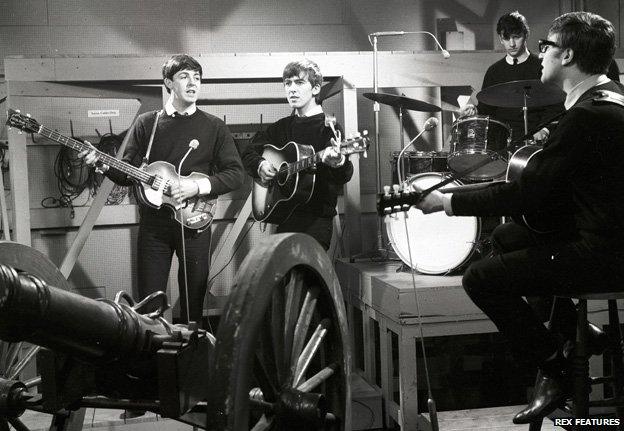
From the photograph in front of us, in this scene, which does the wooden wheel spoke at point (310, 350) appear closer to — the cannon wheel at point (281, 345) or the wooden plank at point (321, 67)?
the cannon wheel at point (281, 345)

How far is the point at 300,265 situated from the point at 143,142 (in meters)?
3.14

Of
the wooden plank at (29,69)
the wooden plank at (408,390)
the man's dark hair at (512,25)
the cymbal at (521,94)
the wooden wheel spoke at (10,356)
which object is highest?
the man's dark hair at (512,25)

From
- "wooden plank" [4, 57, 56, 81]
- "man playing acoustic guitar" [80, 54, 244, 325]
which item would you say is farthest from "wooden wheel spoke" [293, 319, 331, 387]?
"wooden plank" [4, 57, 56, 81]

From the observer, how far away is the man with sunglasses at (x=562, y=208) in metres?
2.66

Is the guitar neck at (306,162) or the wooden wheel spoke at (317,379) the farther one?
the guitar neck at (306,162)

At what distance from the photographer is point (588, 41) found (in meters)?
2.94

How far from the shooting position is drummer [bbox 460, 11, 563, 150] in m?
5.33

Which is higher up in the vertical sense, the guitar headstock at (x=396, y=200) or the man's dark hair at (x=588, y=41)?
the man's dark hair at (x=588, y=41)

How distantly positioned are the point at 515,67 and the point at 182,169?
2805 millimetres

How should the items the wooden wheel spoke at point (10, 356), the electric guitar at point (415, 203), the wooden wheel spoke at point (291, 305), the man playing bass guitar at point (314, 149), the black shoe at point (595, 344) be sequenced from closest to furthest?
the wooden wheel spoke at point (291, 305) → the wooden wheel spoke at point (10, 356) → the electric guitar at point (415, 203) → the black shoe at point (595, 344) → the man playing bass guitar at point (314, 149)

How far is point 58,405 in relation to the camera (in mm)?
1978

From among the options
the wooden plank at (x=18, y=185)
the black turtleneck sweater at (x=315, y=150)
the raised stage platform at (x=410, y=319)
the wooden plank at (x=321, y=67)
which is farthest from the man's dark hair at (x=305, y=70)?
the wooden plank at (x=18, y=185)

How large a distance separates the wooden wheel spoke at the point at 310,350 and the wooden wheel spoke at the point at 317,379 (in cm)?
2

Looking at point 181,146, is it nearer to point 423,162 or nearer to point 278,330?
point 423,162
